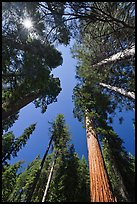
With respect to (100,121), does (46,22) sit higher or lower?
higher

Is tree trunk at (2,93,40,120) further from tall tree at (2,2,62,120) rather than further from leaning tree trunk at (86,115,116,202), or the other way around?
leaning tree trunk at (86,115,116,202)

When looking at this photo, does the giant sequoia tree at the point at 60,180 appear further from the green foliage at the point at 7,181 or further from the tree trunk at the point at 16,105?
the tree trunk at the point at 16,105

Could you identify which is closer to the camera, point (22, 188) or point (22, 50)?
point (22, 50)

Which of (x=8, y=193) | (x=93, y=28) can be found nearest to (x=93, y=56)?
(x=93, y=28)

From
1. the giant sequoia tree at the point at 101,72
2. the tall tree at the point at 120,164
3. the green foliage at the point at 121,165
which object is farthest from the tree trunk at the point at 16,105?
the green foliage at the point at 121,165

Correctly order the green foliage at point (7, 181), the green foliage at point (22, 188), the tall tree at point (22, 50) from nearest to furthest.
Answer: the tall tree at point (22, 50) → the green foliage at point (7, 181) → the green foliage at point (22, 188)

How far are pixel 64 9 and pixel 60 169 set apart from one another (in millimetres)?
11967

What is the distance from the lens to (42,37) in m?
8.11

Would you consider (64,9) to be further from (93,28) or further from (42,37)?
(93,28)

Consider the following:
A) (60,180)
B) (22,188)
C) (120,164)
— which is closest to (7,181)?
(22,188)

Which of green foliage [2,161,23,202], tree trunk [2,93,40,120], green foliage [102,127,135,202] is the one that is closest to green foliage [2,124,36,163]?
green foliage [2,161,23,202]

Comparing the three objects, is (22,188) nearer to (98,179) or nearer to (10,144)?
(10,144)

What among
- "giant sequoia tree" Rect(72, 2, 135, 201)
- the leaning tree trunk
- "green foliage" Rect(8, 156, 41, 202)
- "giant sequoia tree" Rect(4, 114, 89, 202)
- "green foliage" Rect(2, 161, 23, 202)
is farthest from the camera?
"green foliage" Rect(8, 156, 41, 202)

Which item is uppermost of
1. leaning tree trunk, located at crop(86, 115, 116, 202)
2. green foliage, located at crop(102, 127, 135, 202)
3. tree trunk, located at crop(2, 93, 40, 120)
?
tree trunk, located at crop(2, 93, 40, 120)
